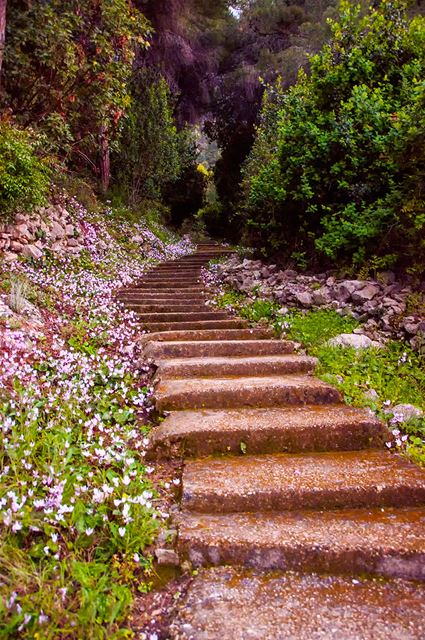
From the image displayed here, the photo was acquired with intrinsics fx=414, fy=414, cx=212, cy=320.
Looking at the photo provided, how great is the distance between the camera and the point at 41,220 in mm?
7652

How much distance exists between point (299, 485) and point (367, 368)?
2.19 meters

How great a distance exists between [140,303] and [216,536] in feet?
17.1

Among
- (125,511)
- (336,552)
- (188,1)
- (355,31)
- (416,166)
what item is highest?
(188,1)

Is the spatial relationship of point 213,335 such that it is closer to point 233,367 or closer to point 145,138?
point 233,367

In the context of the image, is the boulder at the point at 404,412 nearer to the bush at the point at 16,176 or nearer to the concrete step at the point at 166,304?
the concrete step at the point at 166,304

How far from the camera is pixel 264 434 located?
329 cm

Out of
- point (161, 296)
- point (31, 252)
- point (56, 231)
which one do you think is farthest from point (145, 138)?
point (31, 252)

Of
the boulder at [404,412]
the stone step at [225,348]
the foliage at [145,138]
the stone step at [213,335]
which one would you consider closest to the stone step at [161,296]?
the stone step at [213,335]

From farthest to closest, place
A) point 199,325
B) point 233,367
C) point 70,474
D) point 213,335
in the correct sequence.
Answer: point 199,325 < point 213,335 < point 233,367 < point 70,474

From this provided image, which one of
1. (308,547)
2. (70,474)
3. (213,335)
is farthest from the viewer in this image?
(213,335)

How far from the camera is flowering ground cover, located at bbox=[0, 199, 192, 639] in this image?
6.00 ft

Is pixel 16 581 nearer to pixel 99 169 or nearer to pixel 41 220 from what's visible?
pixel 41 220

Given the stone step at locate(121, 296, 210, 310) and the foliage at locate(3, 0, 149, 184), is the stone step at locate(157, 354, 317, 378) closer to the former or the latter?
the stone step at locate(121, 296, 210, 310)

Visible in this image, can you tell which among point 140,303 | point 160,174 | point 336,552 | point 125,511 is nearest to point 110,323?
point 140,303
